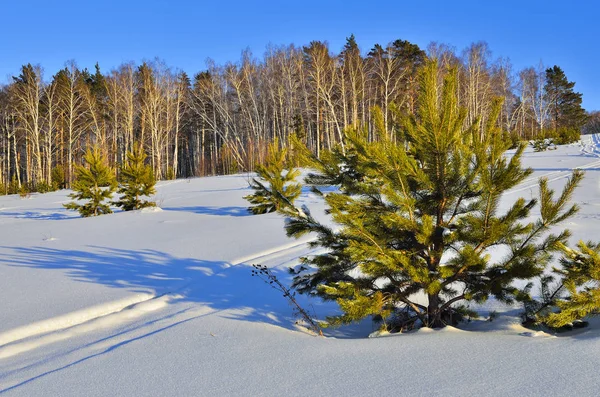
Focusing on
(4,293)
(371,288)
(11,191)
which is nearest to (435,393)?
(371,288)

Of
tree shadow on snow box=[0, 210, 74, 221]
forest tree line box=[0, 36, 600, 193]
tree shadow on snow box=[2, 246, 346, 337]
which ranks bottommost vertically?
tree shadow on snow box=[2, 246, 346, 337]

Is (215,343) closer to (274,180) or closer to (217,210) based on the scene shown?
(274,180)

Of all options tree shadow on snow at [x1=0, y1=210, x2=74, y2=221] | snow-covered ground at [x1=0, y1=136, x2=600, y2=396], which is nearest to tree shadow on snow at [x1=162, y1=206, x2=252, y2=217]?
tree shadow on snow at [x1=0, y1=210, x2=74, y2=221]

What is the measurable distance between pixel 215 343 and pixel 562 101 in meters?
56.2

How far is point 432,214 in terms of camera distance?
3.27m

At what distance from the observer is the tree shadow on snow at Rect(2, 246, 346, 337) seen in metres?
4.04

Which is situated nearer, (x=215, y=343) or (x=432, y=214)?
(x=215, y=343)

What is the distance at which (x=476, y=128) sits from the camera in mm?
2990

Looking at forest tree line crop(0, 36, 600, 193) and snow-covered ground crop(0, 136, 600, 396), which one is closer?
snow-covered ground crop(0, 136, 600, 396)

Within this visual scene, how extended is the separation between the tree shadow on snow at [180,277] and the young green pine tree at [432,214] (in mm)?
725

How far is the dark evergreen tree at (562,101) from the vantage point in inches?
1763

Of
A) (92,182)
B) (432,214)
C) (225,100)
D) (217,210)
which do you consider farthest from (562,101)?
(432,214)

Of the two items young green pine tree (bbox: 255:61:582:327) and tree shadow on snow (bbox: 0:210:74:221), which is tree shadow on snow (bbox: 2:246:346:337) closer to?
young green pine tree (bbox: 255:61:582:327)

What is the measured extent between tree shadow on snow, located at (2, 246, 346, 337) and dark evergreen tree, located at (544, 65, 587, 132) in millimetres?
48256
